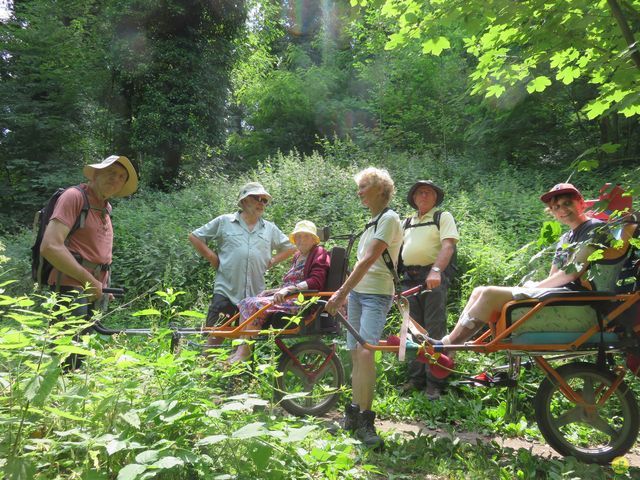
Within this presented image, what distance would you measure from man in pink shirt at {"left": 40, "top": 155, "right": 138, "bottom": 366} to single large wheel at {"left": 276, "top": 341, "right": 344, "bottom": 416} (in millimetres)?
1741

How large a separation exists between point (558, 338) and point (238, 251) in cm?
288

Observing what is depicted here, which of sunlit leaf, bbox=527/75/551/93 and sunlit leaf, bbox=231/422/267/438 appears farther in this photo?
sunlit leaf, bbox=527/75/551/93

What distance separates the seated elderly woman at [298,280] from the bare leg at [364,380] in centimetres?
84

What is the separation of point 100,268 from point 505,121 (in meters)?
11.9

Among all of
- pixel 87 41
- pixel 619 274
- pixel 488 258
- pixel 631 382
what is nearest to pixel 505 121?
pixel 488 258

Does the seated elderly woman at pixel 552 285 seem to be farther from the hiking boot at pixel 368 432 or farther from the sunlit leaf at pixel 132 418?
the sunlit leaf at pixel 132 418

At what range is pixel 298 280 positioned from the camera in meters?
4.68

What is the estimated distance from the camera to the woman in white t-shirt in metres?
3.66

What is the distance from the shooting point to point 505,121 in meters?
13.2

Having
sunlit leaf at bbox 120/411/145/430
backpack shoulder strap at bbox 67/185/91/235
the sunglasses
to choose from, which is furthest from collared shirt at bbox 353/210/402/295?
sunlit leaf at bbox 120/411/145/430

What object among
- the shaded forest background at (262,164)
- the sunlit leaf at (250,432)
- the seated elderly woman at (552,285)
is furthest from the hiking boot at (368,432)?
the sunlit leaf at (250,432)

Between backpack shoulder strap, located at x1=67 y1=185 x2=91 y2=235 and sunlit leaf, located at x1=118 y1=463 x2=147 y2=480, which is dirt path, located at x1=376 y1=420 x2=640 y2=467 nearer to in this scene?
sunlit leaf, located at x1=118 y1=463 x2=147 y2=480

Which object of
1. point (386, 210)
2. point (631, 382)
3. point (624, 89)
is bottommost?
point (631, 382)

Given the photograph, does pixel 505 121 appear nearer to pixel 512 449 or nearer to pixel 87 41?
pixel 512 449
